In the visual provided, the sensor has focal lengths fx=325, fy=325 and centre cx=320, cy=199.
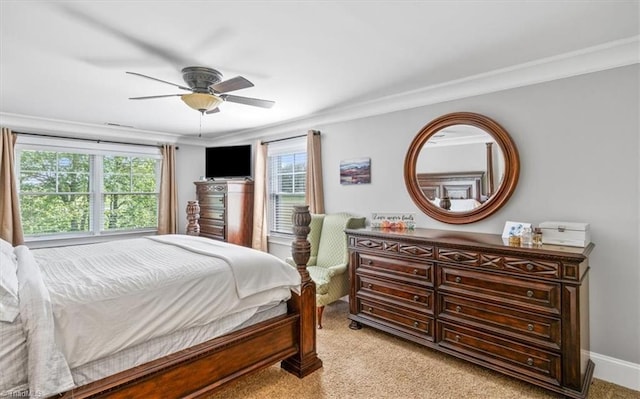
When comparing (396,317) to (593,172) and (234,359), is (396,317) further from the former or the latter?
(593,172)

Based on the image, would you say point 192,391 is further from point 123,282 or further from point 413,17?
point 413,17

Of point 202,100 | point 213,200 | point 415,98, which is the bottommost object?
point 213,200

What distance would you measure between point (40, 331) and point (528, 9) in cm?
300

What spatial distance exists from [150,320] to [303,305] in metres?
1.09

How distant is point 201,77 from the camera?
2691 millimetres

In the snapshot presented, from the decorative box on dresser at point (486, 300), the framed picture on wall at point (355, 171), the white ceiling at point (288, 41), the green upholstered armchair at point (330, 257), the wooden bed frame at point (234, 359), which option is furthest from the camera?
the framed picture on wall at point (355, 171)

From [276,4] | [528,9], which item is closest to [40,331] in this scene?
[276,4]

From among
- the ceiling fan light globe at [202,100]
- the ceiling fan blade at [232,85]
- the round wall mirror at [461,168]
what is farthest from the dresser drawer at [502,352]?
the ceiling fan light globe at [202,100]

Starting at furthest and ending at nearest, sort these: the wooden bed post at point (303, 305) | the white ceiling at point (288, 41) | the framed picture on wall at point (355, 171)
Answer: the framed picture on wall at point (355, 171)
the wooden bed post at point (303, 305)
the white ceiling at point (288, 41)

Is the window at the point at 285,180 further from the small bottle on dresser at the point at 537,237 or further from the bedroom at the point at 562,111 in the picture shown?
the small bottle on dresser at the point at 537,237

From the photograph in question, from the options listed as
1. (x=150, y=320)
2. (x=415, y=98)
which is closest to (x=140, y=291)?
(x=150, y=320)

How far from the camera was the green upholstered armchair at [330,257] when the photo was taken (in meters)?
3.35

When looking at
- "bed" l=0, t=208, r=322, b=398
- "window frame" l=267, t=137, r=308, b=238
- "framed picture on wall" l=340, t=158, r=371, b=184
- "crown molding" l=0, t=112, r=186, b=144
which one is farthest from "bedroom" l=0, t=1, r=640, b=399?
"bed" l=0, t=208, r=322, b=398

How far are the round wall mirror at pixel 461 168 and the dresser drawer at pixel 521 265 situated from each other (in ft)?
2.21
